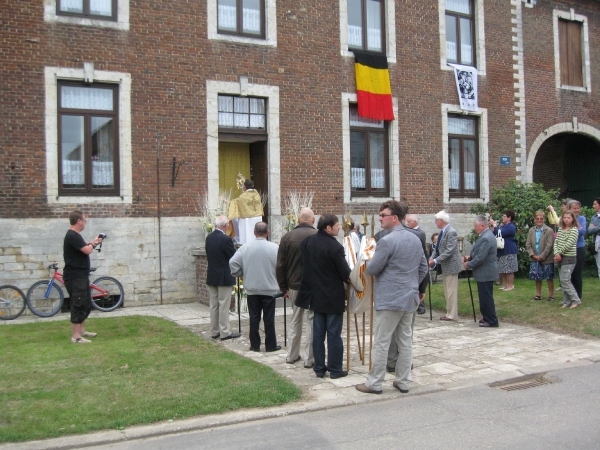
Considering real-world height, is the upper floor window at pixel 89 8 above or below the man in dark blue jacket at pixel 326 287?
above

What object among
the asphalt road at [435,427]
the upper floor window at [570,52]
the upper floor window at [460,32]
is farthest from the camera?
the upper floor window at [570,52]

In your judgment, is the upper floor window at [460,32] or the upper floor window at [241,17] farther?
the upper floor window at [460,32]

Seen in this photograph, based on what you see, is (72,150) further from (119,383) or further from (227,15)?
(119,383)

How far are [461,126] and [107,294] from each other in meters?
11.0

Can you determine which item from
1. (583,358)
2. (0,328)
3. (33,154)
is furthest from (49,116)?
(583,358)

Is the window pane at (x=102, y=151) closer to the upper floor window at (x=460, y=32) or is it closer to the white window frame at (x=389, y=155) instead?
the white window frame at (x=389, y=155)

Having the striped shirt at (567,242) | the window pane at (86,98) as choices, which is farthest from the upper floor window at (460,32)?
the window pane at (86,98)

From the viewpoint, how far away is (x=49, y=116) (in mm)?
12805

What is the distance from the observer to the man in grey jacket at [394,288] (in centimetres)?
666

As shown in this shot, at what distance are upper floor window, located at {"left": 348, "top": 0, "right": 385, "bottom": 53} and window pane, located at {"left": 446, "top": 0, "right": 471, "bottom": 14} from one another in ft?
7.78

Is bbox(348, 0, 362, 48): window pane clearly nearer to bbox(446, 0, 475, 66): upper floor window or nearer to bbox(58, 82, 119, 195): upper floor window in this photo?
bbox(446, 0, 475, 66): upper floor window

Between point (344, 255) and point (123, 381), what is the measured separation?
286 cm

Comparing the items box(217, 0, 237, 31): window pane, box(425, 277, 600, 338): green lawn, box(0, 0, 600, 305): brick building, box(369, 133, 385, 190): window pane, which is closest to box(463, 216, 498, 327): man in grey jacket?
box(425, 277, 600, 338): green lawn

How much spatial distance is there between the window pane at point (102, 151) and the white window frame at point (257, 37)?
3117 millimetres
